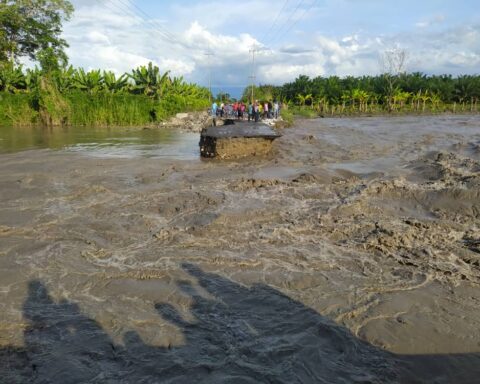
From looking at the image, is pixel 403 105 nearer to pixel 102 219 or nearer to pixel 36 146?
pixel 36 146

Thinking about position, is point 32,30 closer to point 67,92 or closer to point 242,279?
point 67,92

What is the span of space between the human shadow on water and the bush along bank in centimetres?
2778

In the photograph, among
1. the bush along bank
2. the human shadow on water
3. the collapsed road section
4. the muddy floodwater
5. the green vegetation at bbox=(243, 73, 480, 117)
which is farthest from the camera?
the green vegetation at bbox=(243, 73, 480, 117)

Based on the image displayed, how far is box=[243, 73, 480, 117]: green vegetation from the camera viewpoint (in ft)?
153

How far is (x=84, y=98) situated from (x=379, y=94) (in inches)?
1284

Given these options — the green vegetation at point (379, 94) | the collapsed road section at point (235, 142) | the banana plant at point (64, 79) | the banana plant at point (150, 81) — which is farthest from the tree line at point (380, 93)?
the collapsed road section at point (235, 142)

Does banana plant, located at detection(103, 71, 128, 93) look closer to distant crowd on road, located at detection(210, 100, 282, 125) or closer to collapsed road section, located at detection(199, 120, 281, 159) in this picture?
distant crowd on road, located at detection(210, 100, 282, 125)

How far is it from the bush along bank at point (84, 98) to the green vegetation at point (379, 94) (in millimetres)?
15519

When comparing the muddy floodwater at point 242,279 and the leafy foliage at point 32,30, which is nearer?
the muddy floodwater at point 242,279

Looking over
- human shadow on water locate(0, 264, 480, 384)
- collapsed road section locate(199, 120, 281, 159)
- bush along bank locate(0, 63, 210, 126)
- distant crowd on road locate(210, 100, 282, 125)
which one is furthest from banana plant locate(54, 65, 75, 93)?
human shadow on water locate(0, 264, 480, 384)

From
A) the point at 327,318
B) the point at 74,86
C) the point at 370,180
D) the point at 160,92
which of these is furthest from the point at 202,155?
the point at 74,86

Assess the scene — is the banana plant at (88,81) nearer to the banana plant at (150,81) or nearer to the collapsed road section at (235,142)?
the banana plant at (150,81)

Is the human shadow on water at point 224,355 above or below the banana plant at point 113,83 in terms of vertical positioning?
below

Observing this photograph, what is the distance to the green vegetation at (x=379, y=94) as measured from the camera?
46.5 m
